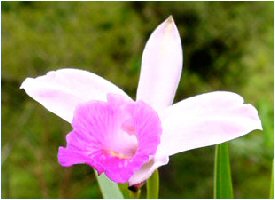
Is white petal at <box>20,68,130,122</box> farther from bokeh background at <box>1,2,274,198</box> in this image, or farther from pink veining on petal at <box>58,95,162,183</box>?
bokeh background at <box>1,2,274,198</box>

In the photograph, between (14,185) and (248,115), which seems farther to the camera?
(14,185)

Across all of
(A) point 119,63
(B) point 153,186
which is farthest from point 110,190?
(A) point 119,63

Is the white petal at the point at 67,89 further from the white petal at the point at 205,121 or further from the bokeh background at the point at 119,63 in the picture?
the bokeh background at the point at 119,63

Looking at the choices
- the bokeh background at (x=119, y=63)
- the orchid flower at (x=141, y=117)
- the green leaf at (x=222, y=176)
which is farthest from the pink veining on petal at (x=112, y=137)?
the bokeh background at (x=119, y=63)

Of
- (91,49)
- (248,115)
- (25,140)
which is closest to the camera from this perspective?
(248,115)

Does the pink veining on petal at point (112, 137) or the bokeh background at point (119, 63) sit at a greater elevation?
the bokeh background at point (119, 63)

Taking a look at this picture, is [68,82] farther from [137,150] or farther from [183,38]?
[183,38]

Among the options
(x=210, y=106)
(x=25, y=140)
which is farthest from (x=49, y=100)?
(x=25, y=140)
